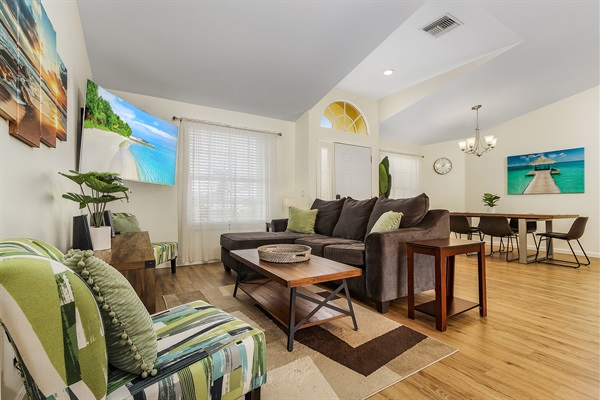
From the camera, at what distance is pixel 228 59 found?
326 cm

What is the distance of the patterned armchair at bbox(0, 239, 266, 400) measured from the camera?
20.5 inches

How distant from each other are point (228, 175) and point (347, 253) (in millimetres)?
2596

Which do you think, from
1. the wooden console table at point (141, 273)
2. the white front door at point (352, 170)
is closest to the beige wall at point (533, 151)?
the white front door at point (352, 170)

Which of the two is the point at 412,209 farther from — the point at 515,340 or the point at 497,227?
the point at 497,227

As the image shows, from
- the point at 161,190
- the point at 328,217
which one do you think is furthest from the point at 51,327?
the point at 161,190

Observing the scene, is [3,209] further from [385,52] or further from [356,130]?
[356,130]

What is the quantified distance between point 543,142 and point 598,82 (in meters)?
1.12

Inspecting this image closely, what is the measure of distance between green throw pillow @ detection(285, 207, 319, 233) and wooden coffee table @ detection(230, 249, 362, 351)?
4.92 feet

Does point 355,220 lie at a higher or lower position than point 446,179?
lower

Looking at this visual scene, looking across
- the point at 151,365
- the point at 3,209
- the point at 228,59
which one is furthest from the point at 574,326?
the point at 228,59

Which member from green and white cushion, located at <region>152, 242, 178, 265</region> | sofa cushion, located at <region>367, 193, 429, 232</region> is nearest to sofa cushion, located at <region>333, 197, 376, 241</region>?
sofa cushion, located at <region>367, 193, 429, 232</region>

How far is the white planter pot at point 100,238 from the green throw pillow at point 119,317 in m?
1.18

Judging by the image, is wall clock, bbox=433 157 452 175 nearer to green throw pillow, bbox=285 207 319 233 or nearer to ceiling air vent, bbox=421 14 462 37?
ceiling air vent, bbox=421 14 462 37

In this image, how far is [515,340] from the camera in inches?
71.6
